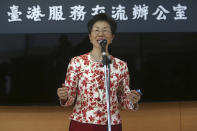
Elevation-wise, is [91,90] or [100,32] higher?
[100,32]

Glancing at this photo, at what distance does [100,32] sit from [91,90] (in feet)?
1.01

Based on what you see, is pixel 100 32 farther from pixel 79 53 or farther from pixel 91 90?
pixel 79 53

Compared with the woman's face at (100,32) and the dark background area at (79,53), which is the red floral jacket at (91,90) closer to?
the woman's face at (100,32)

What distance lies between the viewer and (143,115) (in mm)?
2139

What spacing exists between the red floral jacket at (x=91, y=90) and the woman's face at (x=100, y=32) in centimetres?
10

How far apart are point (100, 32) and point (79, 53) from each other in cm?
73

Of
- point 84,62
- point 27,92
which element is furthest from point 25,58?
point 84,62

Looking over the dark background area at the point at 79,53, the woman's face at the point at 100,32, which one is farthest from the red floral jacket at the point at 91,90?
the dark background area at the point at 79,53

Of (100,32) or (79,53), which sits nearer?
(100,32)

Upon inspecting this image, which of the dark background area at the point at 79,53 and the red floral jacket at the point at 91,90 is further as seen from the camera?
the dark background area at the point at 79,53

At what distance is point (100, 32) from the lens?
1204 millimetres

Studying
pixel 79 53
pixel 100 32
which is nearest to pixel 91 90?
pixel 100 32

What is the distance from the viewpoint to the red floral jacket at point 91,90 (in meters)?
1.16

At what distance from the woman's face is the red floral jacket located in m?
0.10
